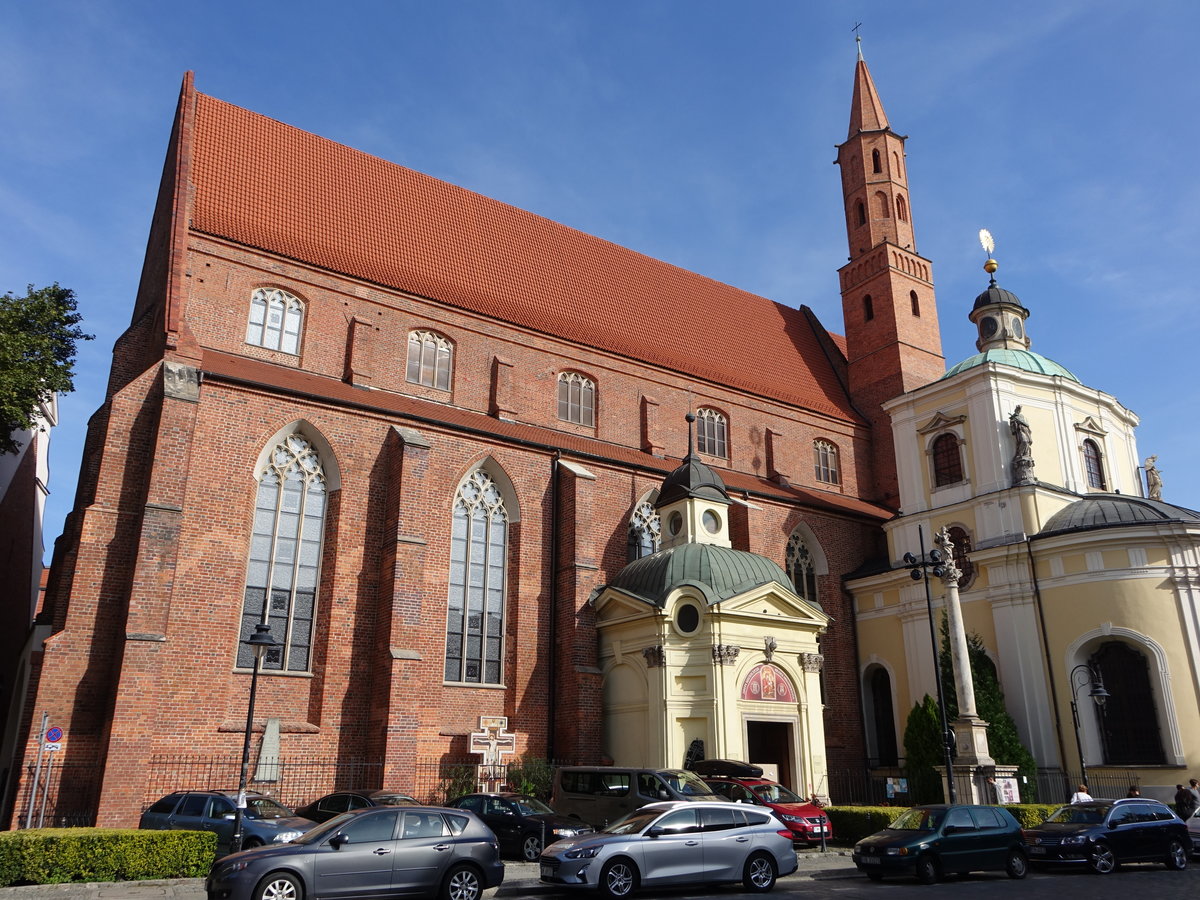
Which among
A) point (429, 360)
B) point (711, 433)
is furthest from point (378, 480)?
point (711, 433)

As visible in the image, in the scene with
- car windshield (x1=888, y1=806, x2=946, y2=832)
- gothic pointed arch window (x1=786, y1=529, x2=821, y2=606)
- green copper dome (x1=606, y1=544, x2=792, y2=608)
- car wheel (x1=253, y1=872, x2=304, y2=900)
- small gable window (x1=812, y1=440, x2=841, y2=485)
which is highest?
small gable window (x1=812, y1=440, x2=841, y2=485)

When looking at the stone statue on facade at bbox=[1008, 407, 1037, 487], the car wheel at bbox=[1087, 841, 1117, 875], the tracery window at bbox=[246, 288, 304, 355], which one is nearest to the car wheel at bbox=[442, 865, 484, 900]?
the car wheel at bbox=[1087, 841, 1117, 875]

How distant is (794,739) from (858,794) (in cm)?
566

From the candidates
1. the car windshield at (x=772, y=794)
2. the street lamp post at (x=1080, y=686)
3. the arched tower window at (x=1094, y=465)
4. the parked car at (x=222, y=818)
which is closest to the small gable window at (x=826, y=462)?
the arched tower window at (x=1094, y=465)

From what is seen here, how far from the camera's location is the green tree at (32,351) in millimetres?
20391

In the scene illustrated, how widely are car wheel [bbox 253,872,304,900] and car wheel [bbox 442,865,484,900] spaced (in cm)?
166

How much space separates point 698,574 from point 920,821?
8930 mm

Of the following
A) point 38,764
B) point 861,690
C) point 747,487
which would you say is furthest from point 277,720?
point 861,690

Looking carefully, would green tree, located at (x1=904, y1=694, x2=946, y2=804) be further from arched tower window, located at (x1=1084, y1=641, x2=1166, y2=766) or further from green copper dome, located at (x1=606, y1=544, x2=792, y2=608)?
green copper dome, located at (x1=606, y1=544, x2=792, y2=608)

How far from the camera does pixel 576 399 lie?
89.7 ft

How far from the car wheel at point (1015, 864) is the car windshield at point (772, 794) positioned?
4230 mm

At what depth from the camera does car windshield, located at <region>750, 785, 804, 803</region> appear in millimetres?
17234

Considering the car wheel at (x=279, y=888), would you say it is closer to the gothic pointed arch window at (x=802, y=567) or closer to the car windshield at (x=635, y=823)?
the car windshield at (x=635, y=823)

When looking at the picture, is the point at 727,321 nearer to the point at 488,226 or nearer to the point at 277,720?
the point at 488,226
